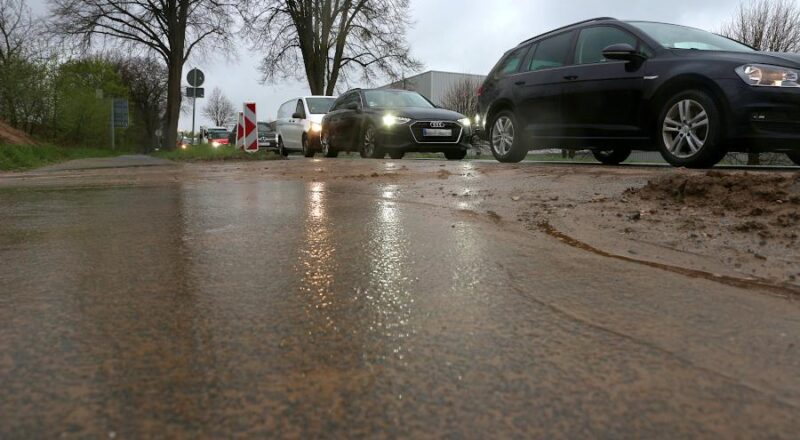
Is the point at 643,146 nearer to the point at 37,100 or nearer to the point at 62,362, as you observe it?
the point at 62,362

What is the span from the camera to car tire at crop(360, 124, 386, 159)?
34.9 ft

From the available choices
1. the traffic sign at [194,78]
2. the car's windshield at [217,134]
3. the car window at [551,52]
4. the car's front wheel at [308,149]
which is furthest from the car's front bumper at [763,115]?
the car's windshield at [217,134]

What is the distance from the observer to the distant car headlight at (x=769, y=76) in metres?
5.38

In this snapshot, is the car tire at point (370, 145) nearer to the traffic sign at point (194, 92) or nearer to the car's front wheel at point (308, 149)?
the car's front wheel at point (308, 149)

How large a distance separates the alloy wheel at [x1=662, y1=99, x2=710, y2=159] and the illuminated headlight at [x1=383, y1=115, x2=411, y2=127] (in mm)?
4978

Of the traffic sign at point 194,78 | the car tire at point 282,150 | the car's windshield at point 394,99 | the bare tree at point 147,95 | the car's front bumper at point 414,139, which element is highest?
the bare tree at point 147,95

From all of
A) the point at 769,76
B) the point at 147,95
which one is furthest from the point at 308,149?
the point at 147,95

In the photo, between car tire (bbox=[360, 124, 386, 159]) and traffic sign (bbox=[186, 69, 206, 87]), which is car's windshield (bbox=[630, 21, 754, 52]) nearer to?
car tire (bbox=[360, 124, 386, 159])

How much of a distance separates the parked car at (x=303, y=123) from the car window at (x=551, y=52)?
7621 millimetres

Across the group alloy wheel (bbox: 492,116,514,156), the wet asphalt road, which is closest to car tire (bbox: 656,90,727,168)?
alloy wheel (bbox: 492,116,514,156)

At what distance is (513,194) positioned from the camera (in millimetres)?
4348

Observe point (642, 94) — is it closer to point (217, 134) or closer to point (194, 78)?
point (194, 78)

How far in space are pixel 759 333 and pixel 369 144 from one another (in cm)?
977

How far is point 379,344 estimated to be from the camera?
1.38 m
